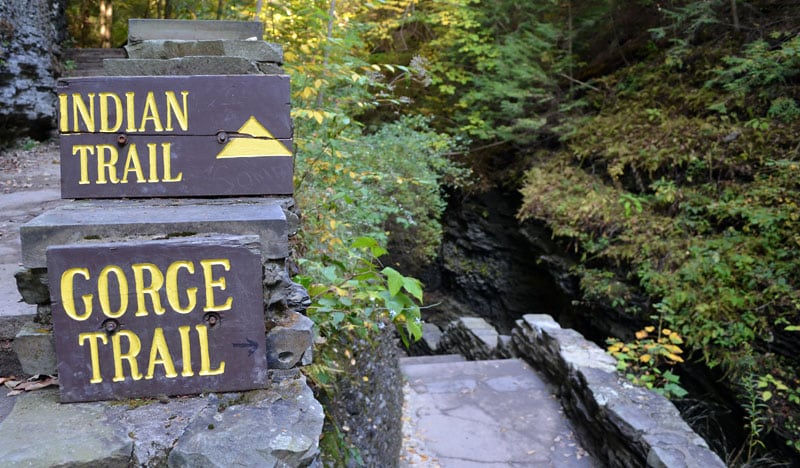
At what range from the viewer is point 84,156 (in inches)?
76.7

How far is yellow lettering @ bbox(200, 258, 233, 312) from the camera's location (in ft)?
5.43

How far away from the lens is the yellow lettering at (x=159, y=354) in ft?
5.45

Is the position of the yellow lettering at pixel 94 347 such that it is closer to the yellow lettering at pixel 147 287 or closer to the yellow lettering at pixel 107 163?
the yellow lettering at pixel 147 287

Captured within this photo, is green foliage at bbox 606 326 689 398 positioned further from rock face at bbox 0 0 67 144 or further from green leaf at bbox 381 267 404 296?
rock face at bbox 0 0 67 144

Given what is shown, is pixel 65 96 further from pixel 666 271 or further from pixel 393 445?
pixel 666 271

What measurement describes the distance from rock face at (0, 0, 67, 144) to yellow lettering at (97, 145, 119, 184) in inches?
297

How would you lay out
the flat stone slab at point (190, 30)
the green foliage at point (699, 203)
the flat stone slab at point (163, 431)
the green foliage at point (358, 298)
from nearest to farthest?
the flat stone slab at point (163, 431), the flat stone slab at point (190, 30), the green foliage at point (358, 298), the green foliage at point (699, 203)

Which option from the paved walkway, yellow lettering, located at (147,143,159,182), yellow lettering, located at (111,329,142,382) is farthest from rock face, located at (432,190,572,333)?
yellow lettering, located at (111,329,142,382)

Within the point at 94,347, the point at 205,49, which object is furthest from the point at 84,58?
the point at 94,347

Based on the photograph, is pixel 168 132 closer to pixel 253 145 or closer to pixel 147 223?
pixel 253 145

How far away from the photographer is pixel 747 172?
19.3ft

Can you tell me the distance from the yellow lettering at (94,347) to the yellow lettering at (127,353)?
36 mm

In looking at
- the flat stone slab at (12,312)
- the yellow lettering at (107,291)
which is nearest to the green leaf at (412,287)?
the yellow lettering at (107,291)

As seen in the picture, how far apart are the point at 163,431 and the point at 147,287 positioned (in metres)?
0.45
